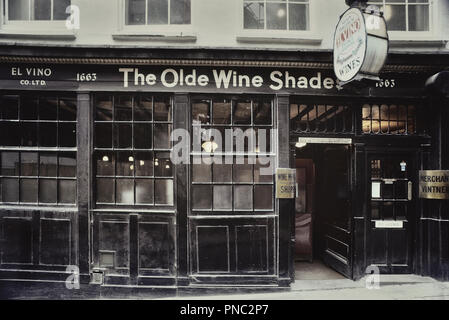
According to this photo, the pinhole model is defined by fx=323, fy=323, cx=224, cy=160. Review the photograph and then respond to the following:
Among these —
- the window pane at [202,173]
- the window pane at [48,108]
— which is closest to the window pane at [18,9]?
the window pane at [48,108]

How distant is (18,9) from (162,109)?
354 cm

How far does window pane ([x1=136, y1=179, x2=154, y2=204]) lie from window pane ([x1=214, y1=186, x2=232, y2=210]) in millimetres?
1237

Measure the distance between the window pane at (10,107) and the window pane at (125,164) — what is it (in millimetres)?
2203

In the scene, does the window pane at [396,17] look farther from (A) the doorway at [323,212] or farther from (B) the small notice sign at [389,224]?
(B) the small notice sign at [389,224]

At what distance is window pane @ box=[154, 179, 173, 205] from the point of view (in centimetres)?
624

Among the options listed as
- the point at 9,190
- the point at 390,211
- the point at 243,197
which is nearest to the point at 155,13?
the point at 243,197

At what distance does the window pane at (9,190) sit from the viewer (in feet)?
20.8

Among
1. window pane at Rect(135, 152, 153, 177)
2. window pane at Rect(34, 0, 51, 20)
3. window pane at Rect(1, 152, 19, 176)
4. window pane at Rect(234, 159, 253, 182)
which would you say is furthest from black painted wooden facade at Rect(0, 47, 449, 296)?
window pane at Rect(34, 0, 51, 20)

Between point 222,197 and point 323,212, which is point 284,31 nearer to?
point 222,197

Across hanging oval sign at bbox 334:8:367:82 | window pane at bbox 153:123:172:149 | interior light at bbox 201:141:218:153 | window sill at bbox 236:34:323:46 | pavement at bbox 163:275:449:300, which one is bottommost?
pavement at bbox 163:275:449:300

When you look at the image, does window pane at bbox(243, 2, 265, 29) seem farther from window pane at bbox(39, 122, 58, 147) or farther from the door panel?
window pane at bbox(39, 122, 58, 147)

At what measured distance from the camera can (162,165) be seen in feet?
20.5
